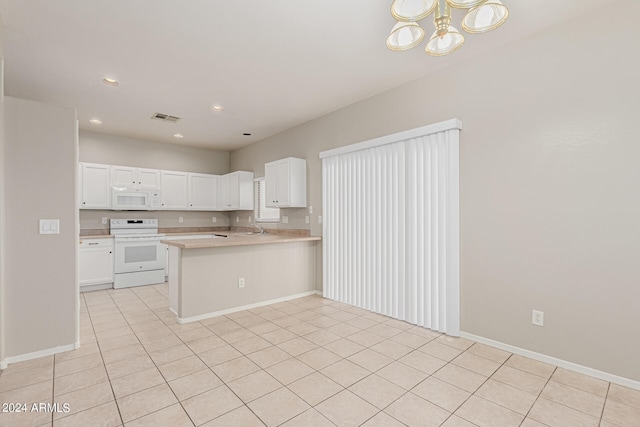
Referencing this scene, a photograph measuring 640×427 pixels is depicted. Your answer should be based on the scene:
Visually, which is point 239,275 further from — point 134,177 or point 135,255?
point 134,177

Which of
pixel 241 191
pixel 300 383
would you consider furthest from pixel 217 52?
pixel 241 191

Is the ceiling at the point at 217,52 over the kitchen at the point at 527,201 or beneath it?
over

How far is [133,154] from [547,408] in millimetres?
6858

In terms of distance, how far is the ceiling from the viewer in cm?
232

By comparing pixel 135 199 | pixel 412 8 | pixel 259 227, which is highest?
pixel 412 8

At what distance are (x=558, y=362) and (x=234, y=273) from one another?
11.1ft

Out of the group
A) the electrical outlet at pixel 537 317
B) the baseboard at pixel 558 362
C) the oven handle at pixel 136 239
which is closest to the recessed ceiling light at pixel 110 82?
the oven handle at pixel 136 239

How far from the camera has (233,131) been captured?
5.57 meters

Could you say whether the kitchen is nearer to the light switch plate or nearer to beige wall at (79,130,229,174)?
the light switch plate

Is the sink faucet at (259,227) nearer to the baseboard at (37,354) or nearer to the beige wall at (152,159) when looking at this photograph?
the beige wall at (152,159)

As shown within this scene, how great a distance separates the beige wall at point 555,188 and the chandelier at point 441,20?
101cm

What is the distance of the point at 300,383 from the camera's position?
7.43ft

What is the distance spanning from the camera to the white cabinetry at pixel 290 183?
16.0ft

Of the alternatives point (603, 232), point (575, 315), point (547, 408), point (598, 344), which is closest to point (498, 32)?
point (603, 232)
